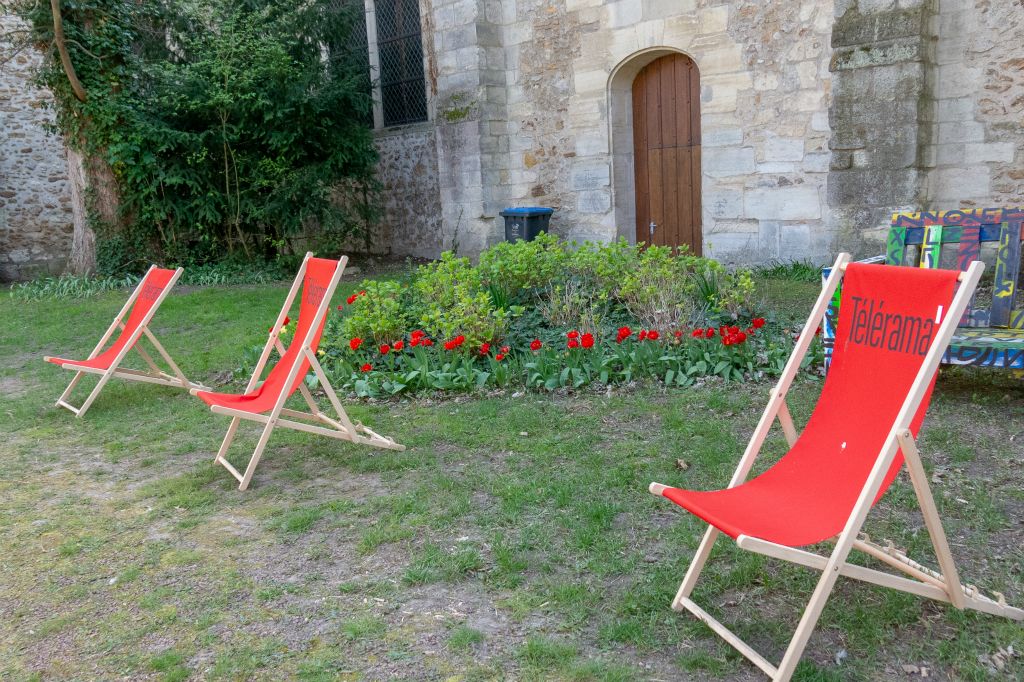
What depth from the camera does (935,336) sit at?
7.89 ft

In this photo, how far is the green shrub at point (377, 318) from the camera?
19.4ft

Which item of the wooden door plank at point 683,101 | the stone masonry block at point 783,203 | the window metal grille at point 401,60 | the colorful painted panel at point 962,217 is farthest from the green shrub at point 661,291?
the window metal grille at point 401,60

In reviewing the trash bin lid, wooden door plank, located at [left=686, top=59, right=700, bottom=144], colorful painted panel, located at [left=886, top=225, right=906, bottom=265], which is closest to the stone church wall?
the trash bin lid

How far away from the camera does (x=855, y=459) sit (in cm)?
261

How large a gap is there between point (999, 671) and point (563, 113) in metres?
8.76

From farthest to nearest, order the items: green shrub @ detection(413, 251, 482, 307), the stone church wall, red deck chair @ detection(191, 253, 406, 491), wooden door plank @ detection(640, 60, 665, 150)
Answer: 1. the stone church wall
2. wooden door plank @ detection(640, 60, 665, 150)
3. green shrub @ detection(413, 251, 482, 307)
4. red deck chair @ detection(191, 253, 406, 491)

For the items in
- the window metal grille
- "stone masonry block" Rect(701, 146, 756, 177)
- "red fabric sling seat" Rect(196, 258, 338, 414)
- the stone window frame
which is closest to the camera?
"red fabric sling seat" Rect(196, 258, 338, 414)

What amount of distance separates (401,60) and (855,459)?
11.7 meters

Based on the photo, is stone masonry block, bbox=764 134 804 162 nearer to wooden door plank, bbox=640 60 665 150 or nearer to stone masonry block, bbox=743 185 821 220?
stone masonry block, bbox=743 185 821 220

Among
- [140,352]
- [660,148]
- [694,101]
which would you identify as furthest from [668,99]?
[140,352]

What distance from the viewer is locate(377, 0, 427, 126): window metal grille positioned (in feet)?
41.8

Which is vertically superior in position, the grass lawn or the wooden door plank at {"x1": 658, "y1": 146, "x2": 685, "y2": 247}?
the wooden door plank at {"x1": 658, "y1": 146, "x2": 685, "y2": 247}

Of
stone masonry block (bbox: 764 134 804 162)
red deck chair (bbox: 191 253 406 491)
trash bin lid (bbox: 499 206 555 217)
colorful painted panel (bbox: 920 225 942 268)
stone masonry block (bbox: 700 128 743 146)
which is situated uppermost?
stone masonry block (bbox: 700 128 743 146)

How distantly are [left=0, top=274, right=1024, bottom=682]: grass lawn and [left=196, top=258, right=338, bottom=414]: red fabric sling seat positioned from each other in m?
0.32
